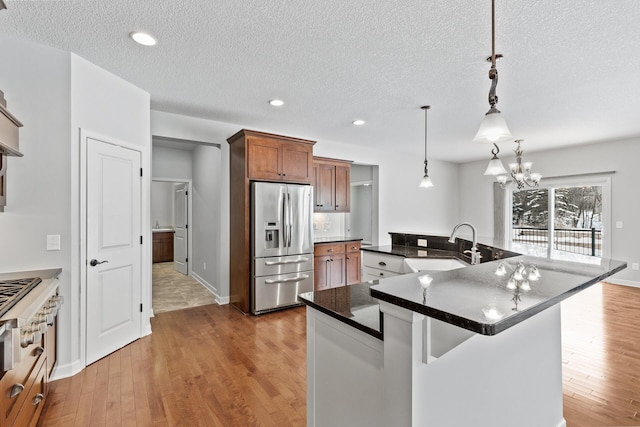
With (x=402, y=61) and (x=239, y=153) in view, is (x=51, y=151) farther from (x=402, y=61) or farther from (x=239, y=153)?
A: (x=402, y=61)

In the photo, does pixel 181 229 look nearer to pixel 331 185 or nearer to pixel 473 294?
pixel 331 185

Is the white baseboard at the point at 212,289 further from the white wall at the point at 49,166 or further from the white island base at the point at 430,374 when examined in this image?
the white island base at the point at 430,374

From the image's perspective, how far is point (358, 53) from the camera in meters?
2.52

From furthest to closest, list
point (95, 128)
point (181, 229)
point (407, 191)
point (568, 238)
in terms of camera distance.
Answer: point (407, 191)
point (181, 229)
point (568, 238)
point (95, 128)

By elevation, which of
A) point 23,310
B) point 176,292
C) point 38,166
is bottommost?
point 176,292

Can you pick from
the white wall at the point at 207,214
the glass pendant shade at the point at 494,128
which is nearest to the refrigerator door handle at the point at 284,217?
the white wall at the point at 207,214

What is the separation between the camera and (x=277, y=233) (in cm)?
414

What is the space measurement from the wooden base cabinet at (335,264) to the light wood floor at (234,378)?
3.89 ft

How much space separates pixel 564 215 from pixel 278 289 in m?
5.95

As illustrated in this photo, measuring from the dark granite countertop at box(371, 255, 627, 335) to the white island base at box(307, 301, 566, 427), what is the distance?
0.07 metres

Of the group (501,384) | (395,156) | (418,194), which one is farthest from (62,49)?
(418,194)

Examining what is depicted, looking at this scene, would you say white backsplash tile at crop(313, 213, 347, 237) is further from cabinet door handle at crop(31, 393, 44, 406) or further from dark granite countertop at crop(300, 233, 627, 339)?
cabinet door handle at crop(31, 393, 44, 406)

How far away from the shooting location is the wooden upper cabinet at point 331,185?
525 cm

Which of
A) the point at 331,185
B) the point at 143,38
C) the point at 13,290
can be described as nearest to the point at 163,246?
the point at 331,185
